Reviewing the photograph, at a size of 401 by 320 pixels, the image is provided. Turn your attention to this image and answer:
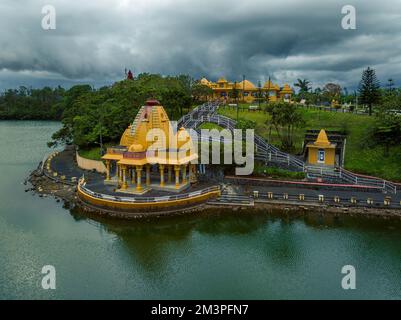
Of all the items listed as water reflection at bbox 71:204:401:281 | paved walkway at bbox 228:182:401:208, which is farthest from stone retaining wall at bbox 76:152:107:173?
paved walkway at bbox 228:182:401:208

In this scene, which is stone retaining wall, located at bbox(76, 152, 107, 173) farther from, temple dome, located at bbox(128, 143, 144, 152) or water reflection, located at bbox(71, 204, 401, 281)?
water reflection, located at bbox(71, 204, 401, 281)

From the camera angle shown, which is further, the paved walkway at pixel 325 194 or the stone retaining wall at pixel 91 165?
the stone retaining wall at pixel 91 165

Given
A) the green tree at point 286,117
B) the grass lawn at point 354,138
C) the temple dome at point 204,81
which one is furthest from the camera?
the temple dome at point 204,81

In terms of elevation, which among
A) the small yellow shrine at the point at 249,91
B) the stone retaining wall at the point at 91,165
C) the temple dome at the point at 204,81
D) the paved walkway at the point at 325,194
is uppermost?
the temple dome at the point at 204,81

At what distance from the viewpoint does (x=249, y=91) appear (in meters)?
Answer: 65.6

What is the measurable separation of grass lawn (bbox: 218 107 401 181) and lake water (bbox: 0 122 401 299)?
812cm

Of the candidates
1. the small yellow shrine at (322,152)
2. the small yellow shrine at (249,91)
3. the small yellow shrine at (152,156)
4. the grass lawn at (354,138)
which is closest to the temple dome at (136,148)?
the small yellow shrine at (152,156)

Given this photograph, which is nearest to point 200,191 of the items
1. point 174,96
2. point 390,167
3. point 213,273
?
point 213,273

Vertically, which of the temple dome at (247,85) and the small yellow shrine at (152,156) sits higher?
the temple dome at (247,85)

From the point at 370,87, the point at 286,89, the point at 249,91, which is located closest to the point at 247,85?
the point at 249,91

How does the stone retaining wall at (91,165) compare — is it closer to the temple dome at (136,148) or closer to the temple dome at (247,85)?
the temple dome at (136,148)

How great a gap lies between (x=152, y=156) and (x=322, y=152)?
1578 cm

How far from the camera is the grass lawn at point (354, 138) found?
30016 millimetres

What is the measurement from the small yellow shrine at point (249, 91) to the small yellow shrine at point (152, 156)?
117 ft
